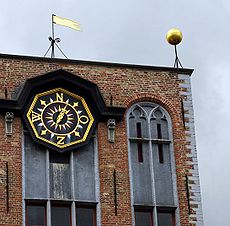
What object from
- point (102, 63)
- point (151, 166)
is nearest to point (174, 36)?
point (102, 63)

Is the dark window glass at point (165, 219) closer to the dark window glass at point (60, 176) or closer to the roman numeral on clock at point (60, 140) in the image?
the dark window glass at point (60, 176)

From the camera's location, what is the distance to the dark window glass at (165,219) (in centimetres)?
3362

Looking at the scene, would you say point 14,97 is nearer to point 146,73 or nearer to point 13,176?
point 13,176

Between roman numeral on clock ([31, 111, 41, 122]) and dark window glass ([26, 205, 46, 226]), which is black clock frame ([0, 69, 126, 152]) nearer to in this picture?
roman numeral on clock ([31, 111, 41, 122])

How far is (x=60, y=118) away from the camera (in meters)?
33.9

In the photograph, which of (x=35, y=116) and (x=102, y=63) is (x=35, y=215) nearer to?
(x=35, y=116)

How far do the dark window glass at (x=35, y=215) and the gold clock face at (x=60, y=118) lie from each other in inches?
84.8

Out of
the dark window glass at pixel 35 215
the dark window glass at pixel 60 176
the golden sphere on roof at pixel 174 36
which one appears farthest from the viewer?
the golden sphere on roof at pixel 174 36

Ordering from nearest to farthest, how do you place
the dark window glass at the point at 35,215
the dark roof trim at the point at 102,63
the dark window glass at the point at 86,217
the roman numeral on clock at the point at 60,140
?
1. the dark window glass at the point at 35,215
2. the dark window glass at the point at 86,217
3. the roman numeral on clock at the point at 60,140
4. the dark roof trim at the point at 102,63

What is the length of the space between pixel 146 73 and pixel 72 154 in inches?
166

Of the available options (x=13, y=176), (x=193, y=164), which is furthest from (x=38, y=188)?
(x=193, y=164)

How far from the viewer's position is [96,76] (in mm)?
Answer: 35062

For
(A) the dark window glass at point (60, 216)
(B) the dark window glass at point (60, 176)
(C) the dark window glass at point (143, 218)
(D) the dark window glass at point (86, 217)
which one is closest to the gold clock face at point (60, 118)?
(B) the dark window glass at point (60, 176)

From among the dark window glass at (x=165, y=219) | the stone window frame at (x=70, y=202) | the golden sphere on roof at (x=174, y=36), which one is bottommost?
the dark window glass at (x=165, y=219)
